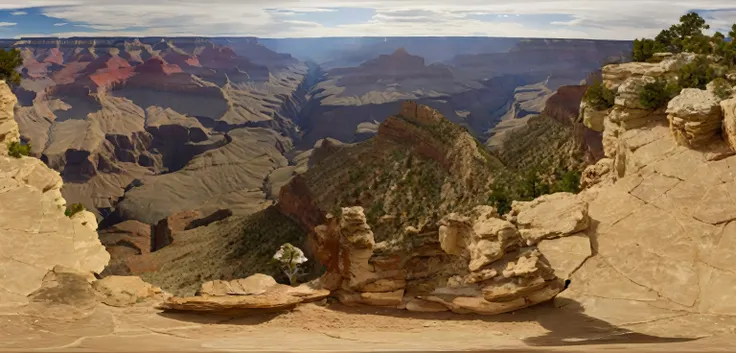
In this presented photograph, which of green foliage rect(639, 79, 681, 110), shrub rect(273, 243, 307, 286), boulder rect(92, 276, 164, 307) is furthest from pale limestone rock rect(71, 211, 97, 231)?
green foliage rect(639, 79, 681, 110)

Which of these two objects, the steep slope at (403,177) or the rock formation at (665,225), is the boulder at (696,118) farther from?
the steep slope at (403,177)

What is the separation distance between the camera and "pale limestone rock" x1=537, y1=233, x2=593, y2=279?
743 inches

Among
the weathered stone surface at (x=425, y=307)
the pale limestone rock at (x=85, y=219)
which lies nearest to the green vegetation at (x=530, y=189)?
the weathered stone surface at (x=425, y=307)

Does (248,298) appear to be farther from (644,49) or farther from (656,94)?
(644,49)

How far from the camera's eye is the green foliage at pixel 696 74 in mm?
26906

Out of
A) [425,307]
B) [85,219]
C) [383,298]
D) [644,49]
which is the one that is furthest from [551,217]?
[644,49]

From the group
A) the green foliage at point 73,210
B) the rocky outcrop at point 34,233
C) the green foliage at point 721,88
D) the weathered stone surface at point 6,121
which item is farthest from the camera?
the weathered stone surface at point 6,121

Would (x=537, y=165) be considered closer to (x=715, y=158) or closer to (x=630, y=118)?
(x=630, y=118)

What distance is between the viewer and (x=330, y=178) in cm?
7138

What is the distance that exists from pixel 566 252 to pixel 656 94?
38.1ft

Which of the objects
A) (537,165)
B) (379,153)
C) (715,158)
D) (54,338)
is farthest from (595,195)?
(379,153)

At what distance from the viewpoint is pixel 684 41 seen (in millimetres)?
36406

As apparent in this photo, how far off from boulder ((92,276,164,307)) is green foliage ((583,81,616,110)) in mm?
26837

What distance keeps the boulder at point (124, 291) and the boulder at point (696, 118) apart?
21449 millimetres
